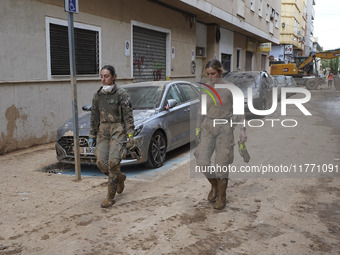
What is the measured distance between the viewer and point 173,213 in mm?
4273

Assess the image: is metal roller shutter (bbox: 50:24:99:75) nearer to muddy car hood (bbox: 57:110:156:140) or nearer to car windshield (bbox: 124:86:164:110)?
car windshield (bbox: 124:86:164:110)

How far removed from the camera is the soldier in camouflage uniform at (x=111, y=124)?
450cm

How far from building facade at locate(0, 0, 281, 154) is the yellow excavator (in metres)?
16.2

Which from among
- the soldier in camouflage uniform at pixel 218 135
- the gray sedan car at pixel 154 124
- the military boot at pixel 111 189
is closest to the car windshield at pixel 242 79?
the gray sedan car at pixel 154 124

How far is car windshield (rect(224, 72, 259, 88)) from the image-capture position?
12.8 meters

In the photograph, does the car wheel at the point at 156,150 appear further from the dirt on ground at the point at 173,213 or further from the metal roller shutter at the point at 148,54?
the metal roller shutter at the point at 148,54

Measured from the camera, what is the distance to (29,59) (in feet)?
27.3

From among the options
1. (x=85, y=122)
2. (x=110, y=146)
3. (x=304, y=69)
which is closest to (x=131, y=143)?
(x=110, y=146)

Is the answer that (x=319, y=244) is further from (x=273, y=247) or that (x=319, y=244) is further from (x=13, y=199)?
(x=13, y=199)

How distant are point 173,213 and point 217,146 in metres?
0.95

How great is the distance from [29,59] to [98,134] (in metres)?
4.63

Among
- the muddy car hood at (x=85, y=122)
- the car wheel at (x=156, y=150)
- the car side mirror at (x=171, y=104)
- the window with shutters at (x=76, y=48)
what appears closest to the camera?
the muddy car hood at (x=85, y=122)

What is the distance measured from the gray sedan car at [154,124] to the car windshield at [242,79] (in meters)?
5.06

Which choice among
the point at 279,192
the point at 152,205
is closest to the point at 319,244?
the point at 279,192
